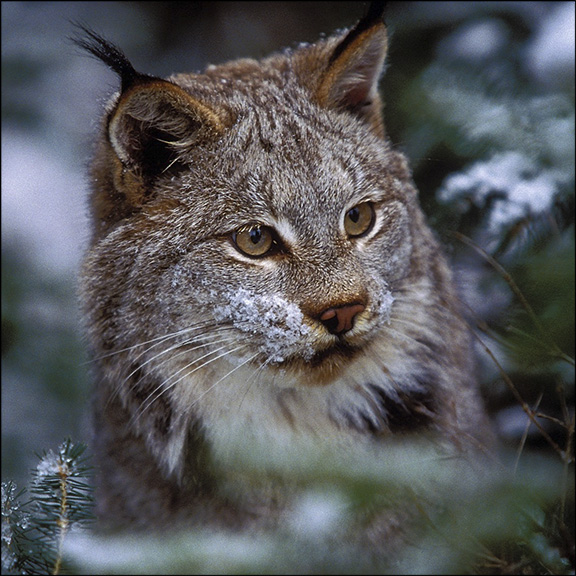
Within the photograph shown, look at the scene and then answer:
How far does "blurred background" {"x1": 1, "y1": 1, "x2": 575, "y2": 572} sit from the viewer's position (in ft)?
7.75

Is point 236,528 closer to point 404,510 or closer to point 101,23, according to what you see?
point 404,510

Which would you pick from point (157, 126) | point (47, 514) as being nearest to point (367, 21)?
point (157, 126)

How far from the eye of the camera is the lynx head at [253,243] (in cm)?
222

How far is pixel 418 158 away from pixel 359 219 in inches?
31.7

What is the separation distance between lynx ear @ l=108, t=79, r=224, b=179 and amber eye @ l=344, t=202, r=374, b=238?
54 cm

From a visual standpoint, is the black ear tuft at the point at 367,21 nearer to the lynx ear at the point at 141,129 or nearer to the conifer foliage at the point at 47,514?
the lynx ear at the point at 141,129

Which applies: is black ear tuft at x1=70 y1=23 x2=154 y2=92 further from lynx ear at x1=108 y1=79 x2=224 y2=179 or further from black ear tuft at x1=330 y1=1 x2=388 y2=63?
black ear tuft at x1=330 y1=1 x2=388 y2=63

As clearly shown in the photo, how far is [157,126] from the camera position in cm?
233

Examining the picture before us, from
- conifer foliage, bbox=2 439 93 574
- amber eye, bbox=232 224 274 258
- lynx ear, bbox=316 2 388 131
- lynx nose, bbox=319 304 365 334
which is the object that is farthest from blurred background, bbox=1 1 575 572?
conifer foliage, bbox=2 439 93 574

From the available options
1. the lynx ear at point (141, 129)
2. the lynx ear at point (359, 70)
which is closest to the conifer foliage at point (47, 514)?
the lynx ear at point (141, 129)

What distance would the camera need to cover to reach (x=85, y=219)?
275 cm

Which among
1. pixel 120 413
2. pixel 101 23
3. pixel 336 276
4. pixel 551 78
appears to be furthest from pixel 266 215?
pixel 101 23

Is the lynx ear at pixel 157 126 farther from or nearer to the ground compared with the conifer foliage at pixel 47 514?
farther from the ground

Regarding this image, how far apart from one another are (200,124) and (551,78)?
55.3 inches
